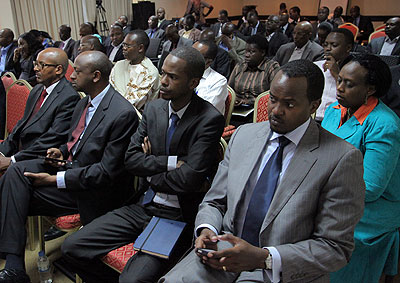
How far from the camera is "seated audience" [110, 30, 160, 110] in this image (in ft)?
12.2

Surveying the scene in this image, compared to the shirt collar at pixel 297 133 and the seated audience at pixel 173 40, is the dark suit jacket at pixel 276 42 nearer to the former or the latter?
the seated audience at pixel 173 40

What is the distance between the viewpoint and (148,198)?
1947mm

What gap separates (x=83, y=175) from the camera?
6.82ft

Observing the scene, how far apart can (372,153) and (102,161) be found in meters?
1.47

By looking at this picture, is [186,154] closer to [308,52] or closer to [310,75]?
[310,75]

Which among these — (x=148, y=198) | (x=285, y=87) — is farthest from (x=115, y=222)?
(x=285, y=87)

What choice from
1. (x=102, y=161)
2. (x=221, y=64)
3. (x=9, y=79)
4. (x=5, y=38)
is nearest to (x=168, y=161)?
(x=102, y=161)

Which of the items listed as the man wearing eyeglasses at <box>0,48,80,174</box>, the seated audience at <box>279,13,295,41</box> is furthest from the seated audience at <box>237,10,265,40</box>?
the man wearing eyeglasses at <box>0,48,80,174</box>

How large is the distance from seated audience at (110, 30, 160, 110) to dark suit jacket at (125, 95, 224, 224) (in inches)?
71.2

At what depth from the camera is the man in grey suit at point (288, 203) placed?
4.14 feet

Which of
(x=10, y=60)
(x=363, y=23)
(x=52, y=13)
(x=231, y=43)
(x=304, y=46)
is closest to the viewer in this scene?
(x=304, y=46)

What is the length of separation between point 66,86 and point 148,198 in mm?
1237

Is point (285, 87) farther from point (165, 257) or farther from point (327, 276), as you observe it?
point (165, 257)

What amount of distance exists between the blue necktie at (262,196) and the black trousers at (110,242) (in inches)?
20.0
